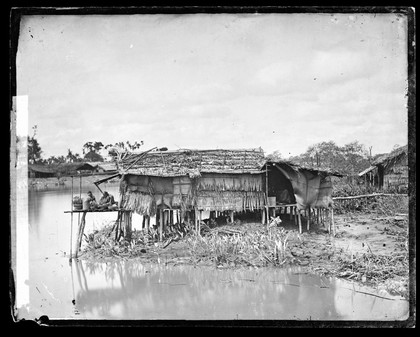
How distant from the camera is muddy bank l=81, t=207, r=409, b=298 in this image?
6344mm

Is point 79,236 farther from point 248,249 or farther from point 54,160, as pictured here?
point 248,249

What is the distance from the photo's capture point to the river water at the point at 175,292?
6.23m

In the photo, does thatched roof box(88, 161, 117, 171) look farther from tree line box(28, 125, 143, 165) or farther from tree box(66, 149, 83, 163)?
tree box(66, 149, 83, 163)

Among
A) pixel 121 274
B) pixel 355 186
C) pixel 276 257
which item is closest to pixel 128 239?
pixel 121 274

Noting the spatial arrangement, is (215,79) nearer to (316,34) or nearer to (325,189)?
(316,34)

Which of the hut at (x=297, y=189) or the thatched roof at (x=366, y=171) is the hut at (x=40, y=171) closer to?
the hut at (x=297, y=189)

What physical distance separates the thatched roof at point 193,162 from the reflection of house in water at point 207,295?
3.71 feet

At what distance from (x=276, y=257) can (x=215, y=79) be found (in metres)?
2.07

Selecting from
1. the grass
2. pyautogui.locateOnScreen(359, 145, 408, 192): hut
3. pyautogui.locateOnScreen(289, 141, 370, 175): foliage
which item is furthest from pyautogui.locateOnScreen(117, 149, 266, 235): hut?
pyautogui.locateOnScreen(359, 145, 408, 192): hut

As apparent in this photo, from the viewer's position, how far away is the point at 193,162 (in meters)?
6.71

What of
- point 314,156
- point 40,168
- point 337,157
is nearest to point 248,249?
point 314,156

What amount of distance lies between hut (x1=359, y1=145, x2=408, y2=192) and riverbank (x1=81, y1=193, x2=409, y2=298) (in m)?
0.22

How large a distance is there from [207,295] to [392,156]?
2.49 meters

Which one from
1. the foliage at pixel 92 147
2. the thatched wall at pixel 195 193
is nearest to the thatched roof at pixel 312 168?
the thatched wall at pixel 195 193
